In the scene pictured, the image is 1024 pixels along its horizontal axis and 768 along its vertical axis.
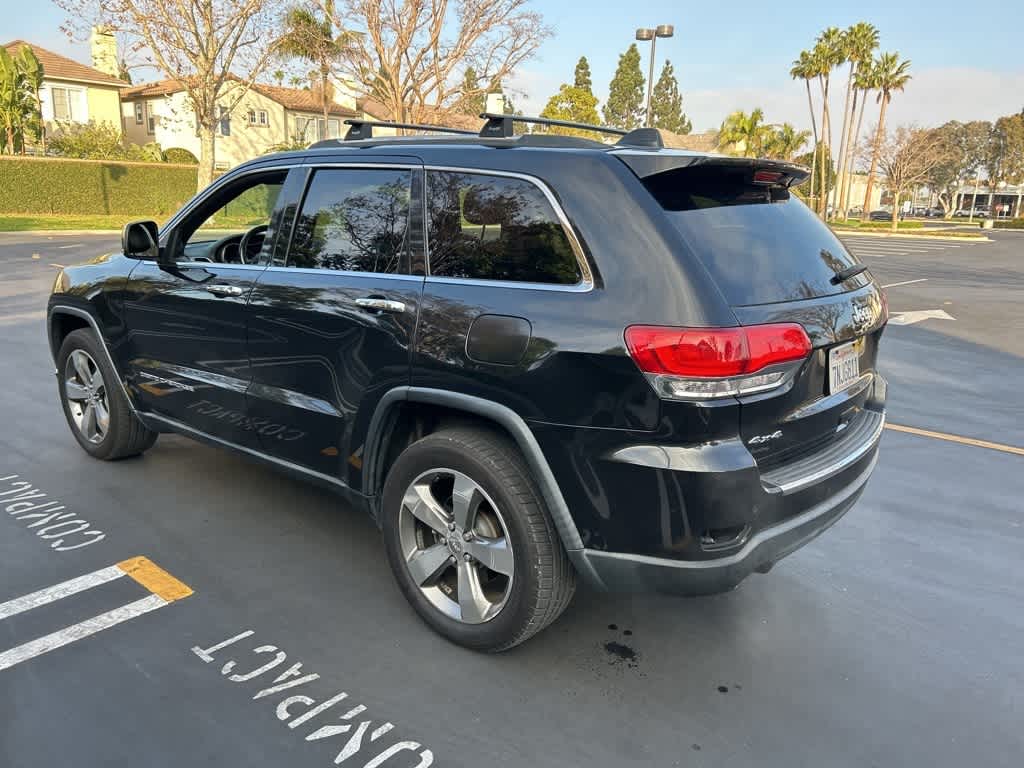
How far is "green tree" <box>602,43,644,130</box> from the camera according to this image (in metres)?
102

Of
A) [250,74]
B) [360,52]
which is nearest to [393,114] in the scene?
[360,52]

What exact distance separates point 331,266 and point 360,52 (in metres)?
29.7

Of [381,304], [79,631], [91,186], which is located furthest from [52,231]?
[381,304]

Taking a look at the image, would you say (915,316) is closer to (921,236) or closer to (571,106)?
(921,236)

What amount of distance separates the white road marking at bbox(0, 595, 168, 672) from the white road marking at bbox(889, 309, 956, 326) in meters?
10.1

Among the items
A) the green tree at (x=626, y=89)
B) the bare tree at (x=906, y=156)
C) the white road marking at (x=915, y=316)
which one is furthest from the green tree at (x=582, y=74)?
the white road marking at (x=915, y=316)

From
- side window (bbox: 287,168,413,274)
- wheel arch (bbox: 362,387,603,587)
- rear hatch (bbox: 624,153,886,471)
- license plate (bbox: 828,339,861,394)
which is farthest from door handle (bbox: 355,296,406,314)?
license plate (bbox: 828,339,861,394)

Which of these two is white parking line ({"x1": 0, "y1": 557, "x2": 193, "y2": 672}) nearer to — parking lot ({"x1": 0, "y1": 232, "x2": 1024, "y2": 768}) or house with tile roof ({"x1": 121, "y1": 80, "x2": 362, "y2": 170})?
parking lot ({"x1": 0, "y1": 232, "x2": 1024, "y2": 768})

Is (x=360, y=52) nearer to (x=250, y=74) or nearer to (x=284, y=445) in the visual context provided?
(x=250, y=74)

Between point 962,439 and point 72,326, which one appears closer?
point 72,326

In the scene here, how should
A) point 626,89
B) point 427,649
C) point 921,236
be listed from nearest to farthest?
point 427,649 → point 921,236 → point 626,89

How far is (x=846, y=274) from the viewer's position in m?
2.92

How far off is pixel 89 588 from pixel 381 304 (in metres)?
1.77

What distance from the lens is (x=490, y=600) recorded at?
2.89 m
